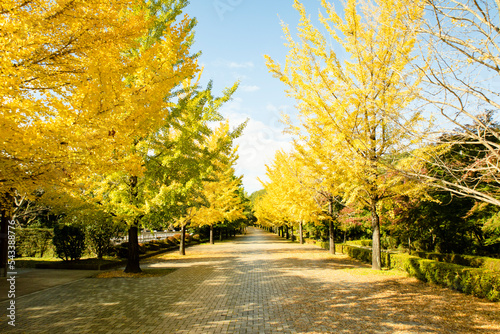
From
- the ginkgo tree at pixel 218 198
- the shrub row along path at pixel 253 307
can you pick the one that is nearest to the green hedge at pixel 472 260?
the shrub row along path at pixel 253 307

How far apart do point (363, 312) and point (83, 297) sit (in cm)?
675

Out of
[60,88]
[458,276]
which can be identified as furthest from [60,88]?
[458,276]

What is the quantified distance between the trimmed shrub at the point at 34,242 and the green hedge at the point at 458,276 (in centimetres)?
1743

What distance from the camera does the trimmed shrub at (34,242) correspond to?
50.2ft

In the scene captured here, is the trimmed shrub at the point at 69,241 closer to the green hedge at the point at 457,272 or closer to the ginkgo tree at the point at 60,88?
the ginkgo tree at the point at 60,88

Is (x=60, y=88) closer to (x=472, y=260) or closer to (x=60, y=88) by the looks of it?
(x=60, y=88)

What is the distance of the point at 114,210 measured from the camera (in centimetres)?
940

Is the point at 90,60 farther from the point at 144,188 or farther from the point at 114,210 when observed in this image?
the point at 114,210

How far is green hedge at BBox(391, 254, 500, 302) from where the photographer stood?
6855mm

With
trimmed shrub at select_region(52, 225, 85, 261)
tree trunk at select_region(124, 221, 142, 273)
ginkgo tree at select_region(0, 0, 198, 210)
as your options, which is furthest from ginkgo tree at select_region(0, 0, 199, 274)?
trimmed shrub at select_region(52, 225, 85, 261)

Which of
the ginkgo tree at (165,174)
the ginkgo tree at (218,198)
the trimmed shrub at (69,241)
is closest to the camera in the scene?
the ginkgo tree at (165,174)

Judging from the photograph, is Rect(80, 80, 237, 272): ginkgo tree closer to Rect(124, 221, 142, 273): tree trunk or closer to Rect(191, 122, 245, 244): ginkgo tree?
Rect(124, 221, 142, 273): tree trunk

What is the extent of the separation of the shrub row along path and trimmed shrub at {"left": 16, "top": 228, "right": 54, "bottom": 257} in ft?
27.3

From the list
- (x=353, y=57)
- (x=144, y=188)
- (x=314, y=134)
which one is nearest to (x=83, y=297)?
(x=144, y=188)
